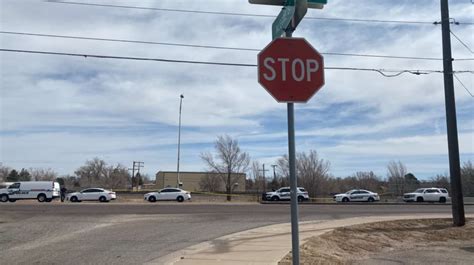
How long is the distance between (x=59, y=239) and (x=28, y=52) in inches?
223

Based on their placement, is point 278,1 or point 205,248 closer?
point 278,1

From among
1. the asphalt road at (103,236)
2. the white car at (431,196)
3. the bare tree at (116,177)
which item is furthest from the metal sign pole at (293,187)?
the bare tree at (116,177)

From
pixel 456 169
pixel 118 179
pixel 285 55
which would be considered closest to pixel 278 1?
pixel 285 55

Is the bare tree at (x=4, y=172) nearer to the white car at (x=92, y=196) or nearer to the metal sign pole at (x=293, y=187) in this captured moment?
the white car at (x=92, y=196)

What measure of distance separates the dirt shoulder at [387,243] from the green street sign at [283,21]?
225 inches

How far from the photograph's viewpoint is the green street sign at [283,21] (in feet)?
16.4

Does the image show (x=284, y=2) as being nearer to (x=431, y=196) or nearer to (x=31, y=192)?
(x=31, y=192)

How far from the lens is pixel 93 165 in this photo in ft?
436

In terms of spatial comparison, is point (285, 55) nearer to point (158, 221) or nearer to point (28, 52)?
point (28, 52)

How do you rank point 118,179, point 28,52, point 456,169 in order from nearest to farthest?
point 28,52, point 456,169, point 118,179

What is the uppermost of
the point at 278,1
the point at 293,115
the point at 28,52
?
the point at 28,52

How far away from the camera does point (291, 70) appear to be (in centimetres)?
475

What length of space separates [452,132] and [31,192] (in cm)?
4021

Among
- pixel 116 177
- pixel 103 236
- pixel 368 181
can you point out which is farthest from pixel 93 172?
pixel 103 236
